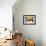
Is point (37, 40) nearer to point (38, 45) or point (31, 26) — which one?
point (38, 45)

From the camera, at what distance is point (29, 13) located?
5.47 meters

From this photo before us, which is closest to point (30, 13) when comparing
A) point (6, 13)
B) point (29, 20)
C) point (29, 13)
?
point (29, 13)

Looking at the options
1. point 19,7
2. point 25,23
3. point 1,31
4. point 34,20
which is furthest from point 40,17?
point 1,31

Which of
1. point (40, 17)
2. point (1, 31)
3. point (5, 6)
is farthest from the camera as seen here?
point (40, 17)

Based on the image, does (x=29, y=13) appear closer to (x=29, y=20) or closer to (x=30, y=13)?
(x=30, y=13)

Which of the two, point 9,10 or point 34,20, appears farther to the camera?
point 34,20

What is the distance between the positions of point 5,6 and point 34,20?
184cm

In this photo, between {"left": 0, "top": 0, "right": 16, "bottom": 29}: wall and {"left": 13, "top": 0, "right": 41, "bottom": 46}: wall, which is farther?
{"left": 13, "top": 0, "right": 41, "bottom": 46}: wall

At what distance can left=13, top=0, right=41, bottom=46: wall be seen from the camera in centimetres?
547

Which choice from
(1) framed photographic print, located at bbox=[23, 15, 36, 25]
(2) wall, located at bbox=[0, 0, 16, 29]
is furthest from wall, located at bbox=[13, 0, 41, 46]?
(2) wall, located at bbox=[0, 0, 16, 29]

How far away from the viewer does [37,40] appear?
552 cm

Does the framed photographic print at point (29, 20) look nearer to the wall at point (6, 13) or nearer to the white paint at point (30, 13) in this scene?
the white paint at point (30, 13)

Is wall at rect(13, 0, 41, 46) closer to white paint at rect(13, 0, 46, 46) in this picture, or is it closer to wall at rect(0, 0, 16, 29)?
white paint at rect(13, 0, 46, 46)

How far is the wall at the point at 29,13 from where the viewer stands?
5469 millimetres
